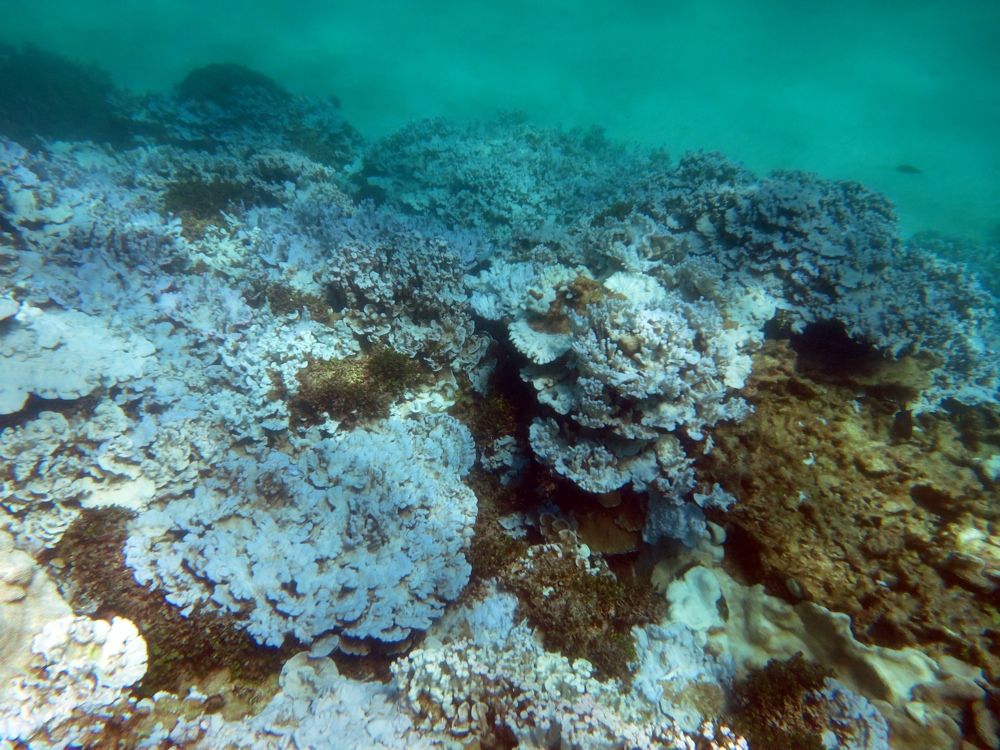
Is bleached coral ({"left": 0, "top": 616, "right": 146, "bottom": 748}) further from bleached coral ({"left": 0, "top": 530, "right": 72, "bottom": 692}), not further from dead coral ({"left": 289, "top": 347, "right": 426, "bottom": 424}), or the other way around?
dead coral ({"left": 289, "top": 347, "right": 426, "bottom": 424})

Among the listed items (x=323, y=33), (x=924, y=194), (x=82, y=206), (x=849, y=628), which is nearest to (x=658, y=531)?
(x=849, y=628)

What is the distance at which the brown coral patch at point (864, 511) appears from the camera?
343cm

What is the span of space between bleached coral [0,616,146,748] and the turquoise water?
2678 cm

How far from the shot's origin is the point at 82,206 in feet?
21.8

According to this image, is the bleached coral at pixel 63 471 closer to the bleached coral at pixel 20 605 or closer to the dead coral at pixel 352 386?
the bleached coral at pixel 20 605

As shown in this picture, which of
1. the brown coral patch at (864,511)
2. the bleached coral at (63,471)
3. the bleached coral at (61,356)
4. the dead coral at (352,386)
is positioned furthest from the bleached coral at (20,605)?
the brown coral patch at (864,511)

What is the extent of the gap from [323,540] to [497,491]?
1.73 m

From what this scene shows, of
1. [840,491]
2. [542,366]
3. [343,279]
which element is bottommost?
[840,491]

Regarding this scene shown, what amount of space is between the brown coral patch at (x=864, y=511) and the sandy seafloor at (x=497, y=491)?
0.02m

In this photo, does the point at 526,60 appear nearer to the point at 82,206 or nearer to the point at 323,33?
the point at 323,33

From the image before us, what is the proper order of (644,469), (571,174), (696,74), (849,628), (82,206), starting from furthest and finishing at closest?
(696,74), (571,174), (82,206), (644,469), (849,628)

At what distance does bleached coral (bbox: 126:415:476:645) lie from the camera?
149 inches

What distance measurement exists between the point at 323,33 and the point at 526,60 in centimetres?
1992

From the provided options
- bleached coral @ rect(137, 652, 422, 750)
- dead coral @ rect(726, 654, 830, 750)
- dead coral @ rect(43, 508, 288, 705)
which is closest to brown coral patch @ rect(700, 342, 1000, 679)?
dead coral @ rect(726, 654, 830, 750)
